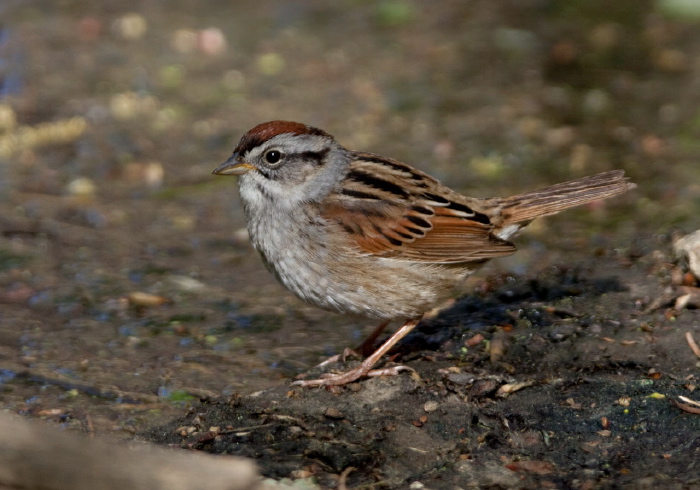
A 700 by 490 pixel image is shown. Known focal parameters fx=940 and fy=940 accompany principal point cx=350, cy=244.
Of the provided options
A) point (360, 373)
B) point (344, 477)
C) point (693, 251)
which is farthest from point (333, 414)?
point (693, 251)

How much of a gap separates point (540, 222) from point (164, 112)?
3.55 meters

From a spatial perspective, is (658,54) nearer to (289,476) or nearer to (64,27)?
(64,27)

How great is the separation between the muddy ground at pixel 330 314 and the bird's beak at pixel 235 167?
1030 mm

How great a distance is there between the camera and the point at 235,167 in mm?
5027

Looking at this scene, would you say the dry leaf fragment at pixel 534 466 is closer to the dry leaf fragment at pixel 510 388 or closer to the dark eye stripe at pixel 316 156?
the dry leaf fragment at pixel 510 388

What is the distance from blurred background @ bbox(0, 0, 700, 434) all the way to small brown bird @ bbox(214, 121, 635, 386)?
65 cm

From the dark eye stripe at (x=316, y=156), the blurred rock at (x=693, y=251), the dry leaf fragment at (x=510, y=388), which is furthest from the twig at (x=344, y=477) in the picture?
the blurred rock at (x=693, y=251)

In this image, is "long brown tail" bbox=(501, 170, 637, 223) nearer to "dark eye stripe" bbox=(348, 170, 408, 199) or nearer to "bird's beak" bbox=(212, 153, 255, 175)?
"dark eye stripe" bbox=(348, 170, 408, 199)

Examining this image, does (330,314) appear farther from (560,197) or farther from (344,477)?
(344,477)

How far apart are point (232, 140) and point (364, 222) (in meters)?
3.40

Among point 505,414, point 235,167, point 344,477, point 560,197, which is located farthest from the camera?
point 560,197

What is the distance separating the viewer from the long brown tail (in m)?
5.28

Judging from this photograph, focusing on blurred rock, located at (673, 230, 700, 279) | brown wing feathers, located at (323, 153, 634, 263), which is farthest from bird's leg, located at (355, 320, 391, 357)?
blurred rock, located at (673, 230, 700, 279)

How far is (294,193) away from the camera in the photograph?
499cm
